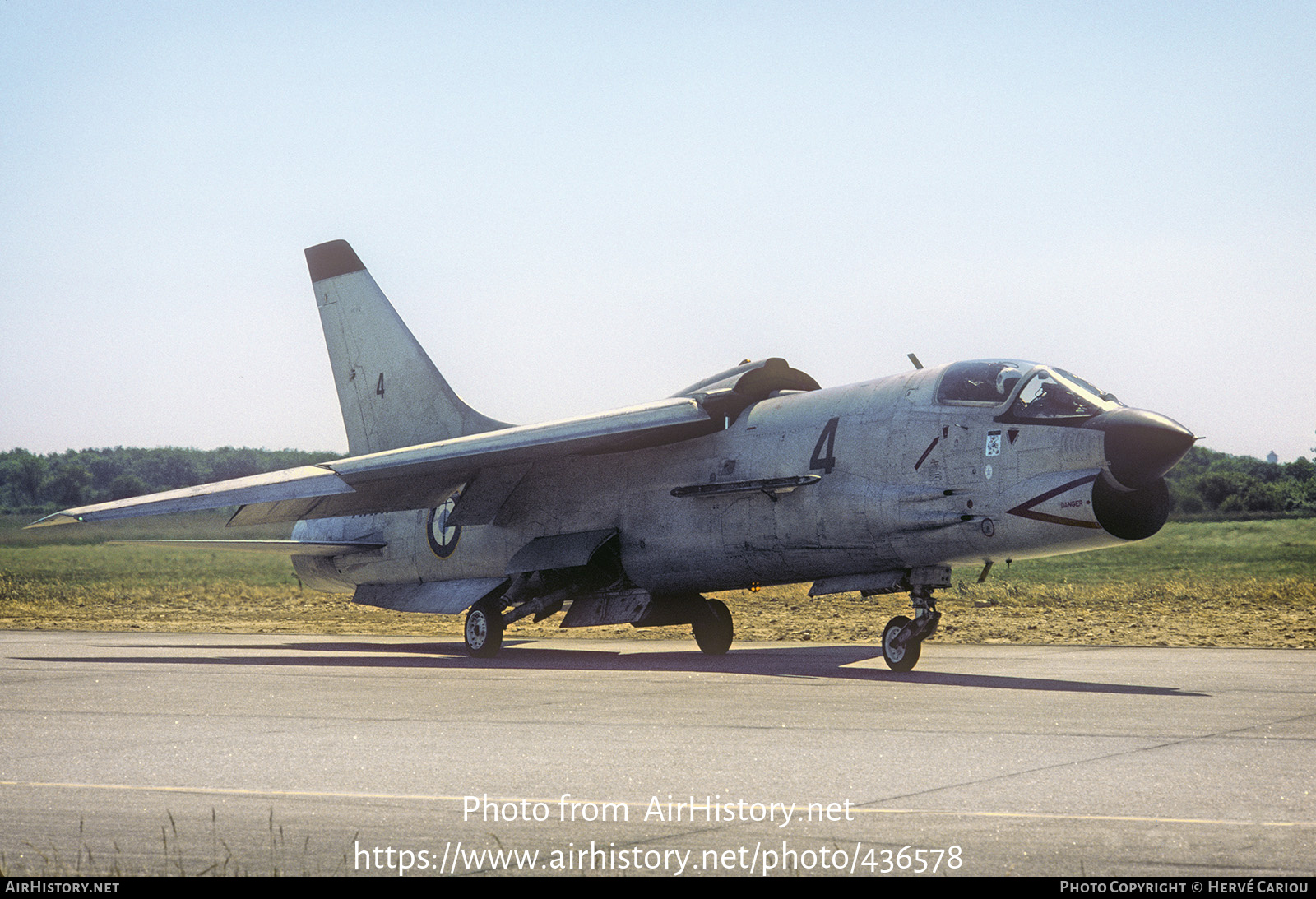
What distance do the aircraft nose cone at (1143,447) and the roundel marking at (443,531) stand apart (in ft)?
37.5

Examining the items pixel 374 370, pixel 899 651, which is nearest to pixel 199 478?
pixel 374 370

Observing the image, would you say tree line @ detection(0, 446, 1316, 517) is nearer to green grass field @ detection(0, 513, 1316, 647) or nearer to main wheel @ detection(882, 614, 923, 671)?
green grass field @ detection(0, 513, 1316, 647)

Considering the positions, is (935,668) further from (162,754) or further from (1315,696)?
(162,754)

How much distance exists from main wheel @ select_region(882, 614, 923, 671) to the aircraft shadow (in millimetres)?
131

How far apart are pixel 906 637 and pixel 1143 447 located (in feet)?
11.4

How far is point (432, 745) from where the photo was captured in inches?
348

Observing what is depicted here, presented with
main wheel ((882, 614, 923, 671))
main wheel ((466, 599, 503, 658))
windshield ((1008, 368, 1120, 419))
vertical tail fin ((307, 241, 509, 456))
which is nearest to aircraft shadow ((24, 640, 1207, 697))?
main wheel ((882, 614, 923, 671))

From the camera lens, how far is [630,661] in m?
17.8

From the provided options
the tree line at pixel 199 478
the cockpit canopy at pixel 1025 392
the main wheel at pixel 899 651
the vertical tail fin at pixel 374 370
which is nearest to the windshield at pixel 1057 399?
the cockpit canopy at pixel 1025 392

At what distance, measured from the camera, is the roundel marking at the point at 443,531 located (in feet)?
70.2

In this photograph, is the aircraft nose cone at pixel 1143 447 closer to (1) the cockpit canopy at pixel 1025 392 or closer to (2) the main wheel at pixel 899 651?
(1) the cockpit canopy at pixel 1025 392

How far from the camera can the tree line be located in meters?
41.9

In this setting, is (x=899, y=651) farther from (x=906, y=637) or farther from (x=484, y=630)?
(x=484, y=630)
